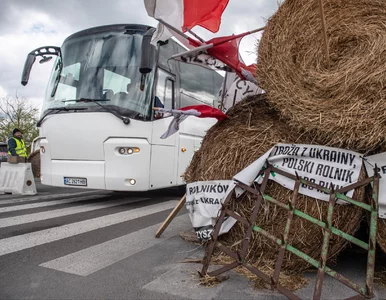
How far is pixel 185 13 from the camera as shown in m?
3.73

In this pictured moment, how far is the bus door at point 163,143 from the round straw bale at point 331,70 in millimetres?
4006

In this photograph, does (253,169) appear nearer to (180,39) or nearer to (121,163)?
(180,39)

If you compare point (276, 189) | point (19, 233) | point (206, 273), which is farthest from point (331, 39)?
point (19, 233)

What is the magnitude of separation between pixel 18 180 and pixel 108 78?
388 centimetres

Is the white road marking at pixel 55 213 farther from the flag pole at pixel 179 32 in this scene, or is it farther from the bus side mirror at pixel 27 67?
the flag pole at pixel 179 32

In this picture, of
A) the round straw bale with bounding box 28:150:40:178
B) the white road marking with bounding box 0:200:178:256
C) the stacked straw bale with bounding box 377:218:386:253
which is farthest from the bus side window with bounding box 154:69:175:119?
the round straw bale with bounding box 28:150:40:178

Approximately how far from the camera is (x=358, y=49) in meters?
2.90

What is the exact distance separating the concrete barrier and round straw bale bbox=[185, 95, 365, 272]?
20.3 ft

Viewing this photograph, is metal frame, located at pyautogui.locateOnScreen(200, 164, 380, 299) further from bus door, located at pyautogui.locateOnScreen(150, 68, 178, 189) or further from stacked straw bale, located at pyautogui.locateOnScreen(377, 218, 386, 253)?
bus door, located at pyautogui.locateOnScreen(150, 68, 178, 189)

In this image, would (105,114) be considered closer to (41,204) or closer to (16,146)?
(41,204)

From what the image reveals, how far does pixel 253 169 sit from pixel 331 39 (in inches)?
49.1

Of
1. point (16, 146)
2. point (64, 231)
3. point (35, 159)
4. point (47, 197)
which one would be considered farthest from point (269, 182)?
point (35, 159)

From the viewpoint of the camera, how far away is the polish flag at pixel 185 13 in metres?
3.57

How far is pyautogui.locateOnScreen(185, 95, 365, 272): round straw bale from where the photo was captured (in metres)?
3.00
